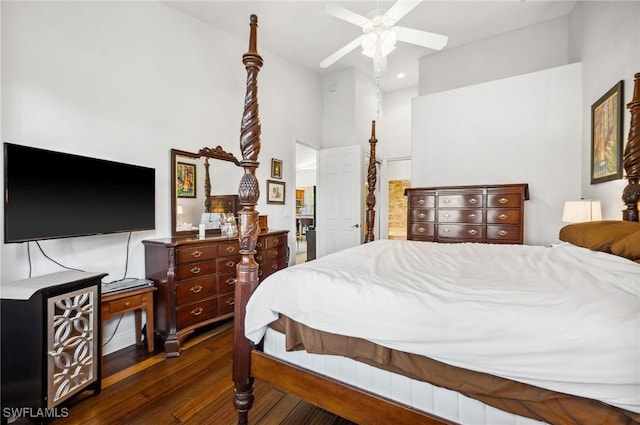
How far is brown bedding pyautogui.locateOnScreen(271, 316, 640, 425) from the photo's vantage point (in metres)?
0.84

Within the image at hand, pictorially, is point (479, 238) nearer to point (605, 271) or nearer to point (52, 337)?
point (605, 271)

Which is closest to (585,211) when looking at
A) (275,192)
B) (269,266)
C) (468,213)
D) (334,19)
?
(468,213)

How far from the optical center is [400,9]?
6.75 feet

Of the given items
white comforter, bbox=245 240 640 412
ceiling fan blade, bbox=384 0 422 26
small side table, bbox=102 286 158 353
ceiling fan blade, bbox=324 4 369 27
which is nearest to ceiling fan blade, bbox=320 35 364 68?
ceiling fan blade, bbox=324 4 369 27

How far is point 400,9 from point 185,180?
8.04ft

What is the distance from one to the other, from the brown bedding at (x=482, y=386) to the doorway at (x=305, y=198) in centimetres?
461

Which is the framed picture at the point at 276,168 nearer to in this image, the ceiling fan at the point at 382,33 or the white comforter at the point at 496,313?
the ceiling fan at the point at 382,33

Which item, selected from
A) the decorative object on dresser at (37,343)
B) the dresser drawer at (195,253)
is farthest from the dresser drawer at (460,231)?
the decorative object on dresser at (37,343)

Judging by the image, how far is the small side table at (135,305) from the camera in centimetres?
204

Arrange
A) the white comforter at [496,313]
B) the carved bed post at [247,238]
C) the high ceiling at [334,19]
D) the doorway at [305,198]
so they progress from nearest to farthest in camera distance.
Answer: the white comforter at [496,313] < the carved bed post at [247,238] < the high ceiling at [334,19] < the doorway at [305,198]

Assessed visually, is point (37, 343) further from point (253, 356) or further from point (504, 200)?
point (504, 200)

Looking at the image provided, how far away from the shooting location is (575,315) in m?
0.86

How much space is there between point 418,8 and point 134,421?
4390 mm

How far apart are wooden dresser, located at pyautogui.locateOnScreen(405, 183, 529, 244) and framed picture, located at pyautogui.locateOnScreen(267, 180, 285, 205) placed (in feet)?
5.88
